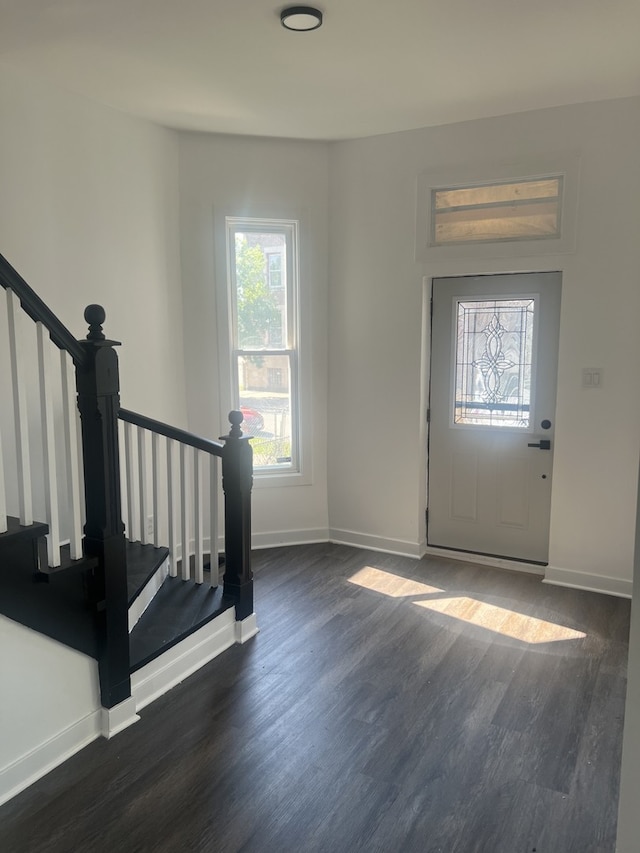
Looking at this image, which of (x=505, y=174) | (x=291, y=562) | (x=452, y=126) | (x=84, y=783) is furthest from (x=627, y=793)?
(x=452, y=126)

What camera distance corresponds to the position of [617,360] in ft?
12.0

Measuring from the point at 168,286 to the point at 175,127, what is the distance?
102 centimetres

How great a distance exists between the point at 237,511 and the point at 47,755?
1321mm

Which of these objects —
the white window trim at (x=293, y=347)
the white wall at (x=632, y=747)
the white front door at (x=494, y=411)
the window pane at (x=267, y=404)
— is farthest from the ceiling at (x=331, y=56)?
the white wall at (x=632, y=747)

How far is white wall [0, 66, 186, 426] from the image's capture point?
3127 millimetres

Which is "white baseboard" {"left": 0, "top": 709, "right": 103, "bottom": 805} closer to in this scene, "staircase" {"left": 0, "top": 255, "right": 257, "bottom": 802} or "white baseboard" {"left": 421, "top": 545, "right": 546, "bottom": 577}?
"staircase" {"left": 0, "top": 255, "right": 257, "bottom": 802}

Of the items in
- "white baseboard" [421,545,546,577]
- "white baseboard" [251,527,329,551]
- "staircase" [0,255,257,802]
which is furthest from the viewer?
"white baseboard" [251,527,329,551]

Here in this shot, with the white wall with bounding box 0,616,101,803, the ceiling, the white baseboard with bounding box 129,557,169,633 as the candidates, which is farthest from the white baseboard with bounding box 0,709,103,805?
the ceiling

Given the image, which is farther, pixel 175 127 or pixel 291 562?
pixel 291 562

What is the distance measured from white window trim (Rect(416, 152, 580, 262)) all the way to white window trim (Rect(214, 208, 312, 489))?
2.87 ft

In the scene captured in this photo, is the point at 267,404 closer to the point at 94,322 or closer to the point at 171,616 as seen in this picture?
the point at 171,616

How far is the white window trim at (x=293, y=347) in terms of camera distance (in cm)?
426

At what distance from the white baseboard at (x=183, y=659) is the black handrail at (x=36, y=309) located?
1.40m

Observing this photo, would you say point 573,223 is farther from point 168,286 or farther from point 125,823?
point 125,823
